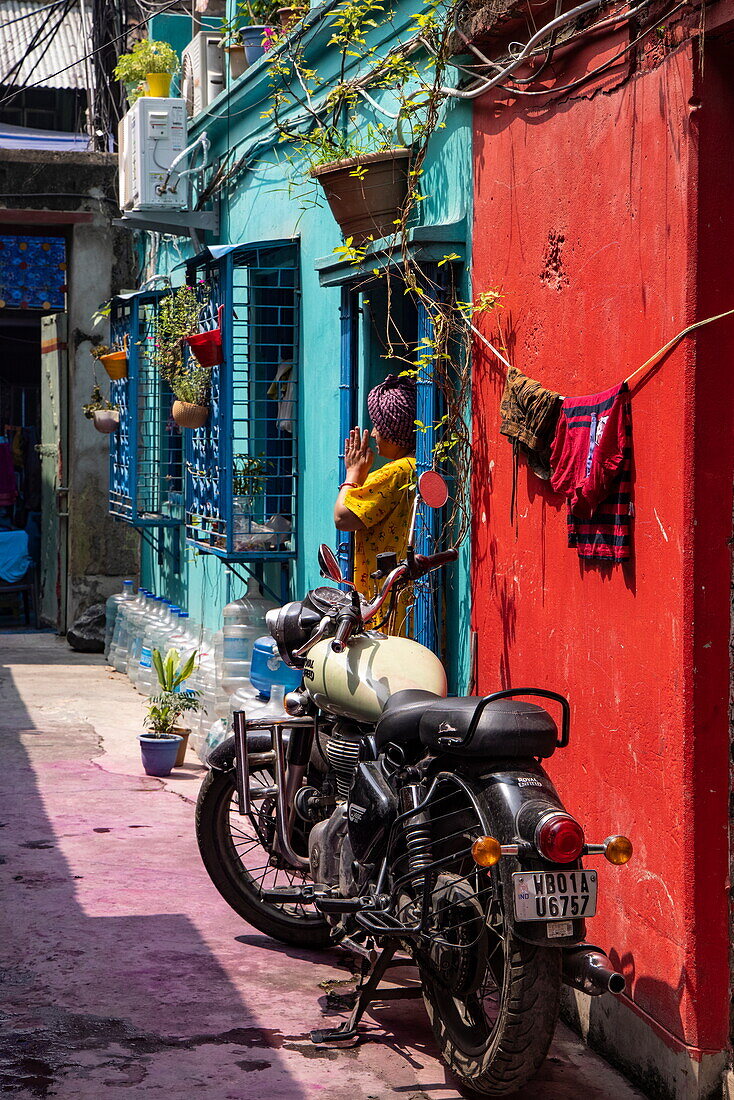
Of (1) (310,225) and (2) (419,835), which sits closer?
(2) (419,835)

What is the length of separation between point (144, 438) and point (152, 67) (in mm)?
2974

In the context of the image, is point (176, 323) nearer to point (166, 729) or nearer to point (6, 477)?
point (166, 729)

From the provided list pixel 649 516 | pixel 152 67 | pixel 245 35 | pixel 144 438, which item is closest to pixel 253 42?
pixel 245 35

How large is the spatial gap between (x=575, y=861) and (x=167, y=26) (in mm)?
10121

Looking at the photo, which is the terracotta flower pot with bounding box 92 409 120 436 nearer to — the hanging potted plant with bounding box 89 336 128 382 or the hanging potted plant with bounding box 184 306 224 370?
the hanging potted plant with bounding box 89 336 128 382

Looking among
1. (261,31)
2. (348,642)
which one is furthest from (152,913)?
(261,31)

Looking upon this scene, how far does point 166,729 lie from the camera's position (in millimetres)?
8016

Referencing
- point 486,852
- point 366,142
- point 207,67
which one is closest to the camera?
point 486,852

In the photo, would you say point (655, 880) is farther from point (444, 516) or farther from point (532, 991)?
point (444, 516)

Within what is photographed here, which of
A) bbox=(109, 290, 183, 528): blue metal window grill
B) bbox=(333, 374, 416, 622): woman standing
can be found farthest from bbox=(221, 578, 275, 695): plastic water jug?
bbox=(333, 374, 416, 622): woman standing

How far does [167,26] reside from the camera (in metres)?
11.7

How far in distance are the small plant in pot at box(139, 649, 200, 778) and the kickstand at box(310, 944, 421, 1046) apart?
3.74 meters

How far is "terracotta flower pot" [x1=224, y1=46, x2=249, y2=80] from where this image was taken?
922 cm

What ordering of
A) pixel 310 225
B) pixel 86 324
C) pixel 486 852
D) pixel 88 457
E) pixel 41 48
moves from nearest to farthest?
pixel 486 852, pixel 310 225, pixel 86 324, pixel 88 457, pixel 41 48
